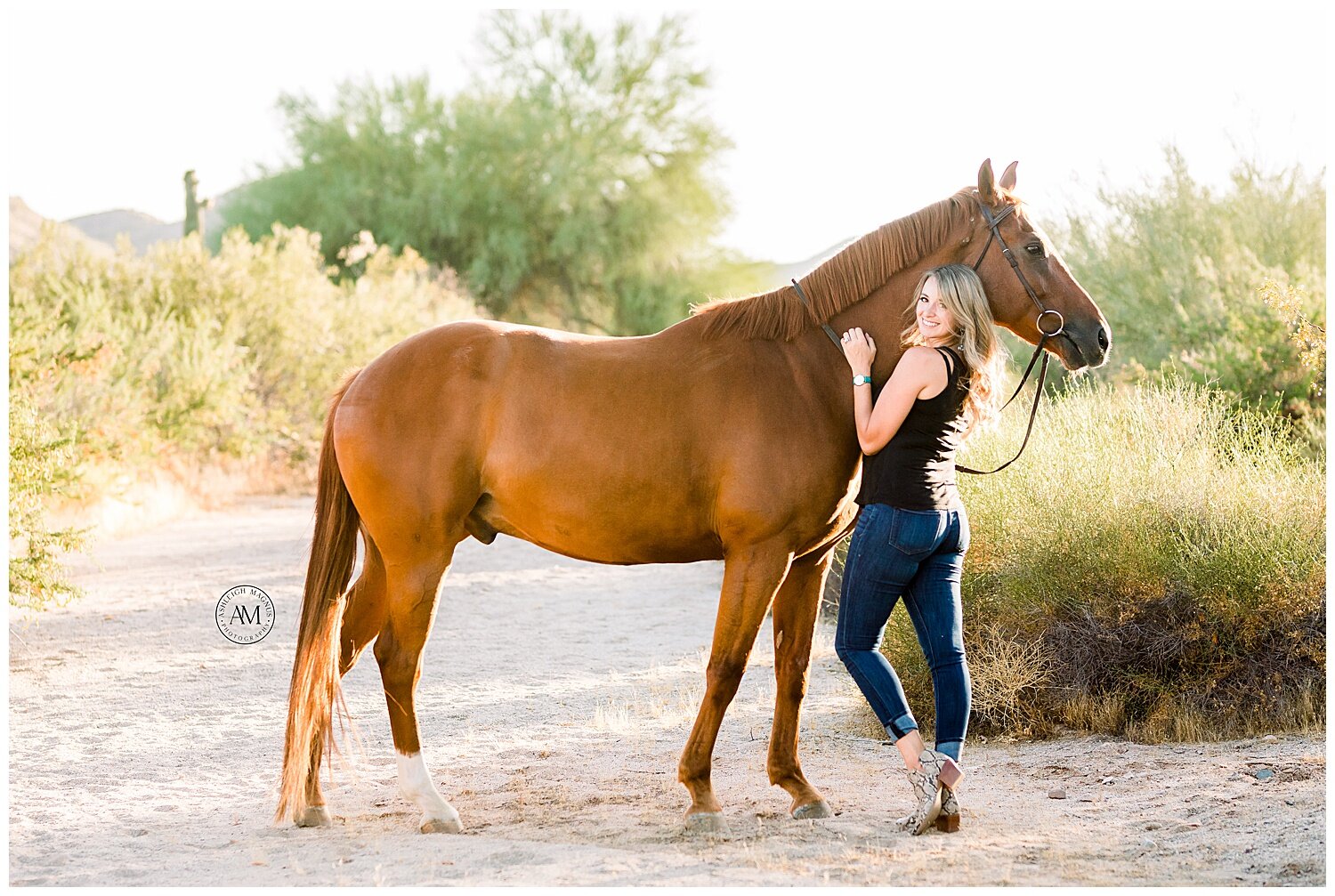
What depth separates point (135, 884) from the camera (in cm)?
362

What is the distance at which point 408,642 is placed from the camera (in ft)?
14.0

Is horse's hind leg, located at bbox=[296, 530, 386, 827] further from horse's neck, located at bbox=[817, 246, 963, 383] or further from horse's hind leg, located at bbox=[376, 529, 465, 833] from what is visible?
horse's neck, located at bbox=[817, 246, 963, 383]

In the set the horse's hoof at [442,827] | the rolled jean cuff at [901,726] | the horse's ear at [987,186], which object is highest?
the horse's ear at [987,186]

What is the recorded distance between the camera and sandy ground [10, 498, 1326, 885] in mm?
3660

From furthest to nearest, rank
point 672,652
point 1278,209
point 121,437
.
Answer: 1. point 121,437
2. point 1278,209
3. point 672,652

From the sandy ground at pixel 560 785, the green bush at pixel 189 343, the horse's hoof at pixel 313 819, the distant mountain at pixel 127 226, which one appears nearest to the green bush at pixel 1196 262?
the sandy ground at pixel 560 785

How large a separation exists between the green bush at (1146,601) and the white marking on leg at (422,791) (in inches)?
96.0

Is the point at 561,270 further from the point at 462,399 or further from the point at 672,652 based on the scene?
the point at 462,399

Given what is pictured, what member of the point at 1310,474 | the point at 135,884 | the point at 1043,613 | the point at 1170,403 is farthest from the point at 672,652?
the point at 135,884

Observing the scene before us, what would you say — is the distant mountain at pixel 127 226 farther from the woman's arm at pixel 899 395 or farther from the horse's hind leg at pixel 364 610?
the woman's arm at pixel 899 395

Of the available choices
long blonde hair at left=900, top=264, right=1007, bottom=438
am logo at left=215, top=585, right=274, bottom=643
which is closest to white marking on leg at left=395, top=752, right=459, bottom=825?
long blonde hair at left=900, top=264, right=1007, bottom=438

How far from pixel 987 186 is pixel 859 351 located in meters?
0.73

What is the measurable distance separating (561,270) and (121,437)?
1790 cm

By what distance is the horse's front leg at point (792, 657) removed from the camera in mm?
4285
